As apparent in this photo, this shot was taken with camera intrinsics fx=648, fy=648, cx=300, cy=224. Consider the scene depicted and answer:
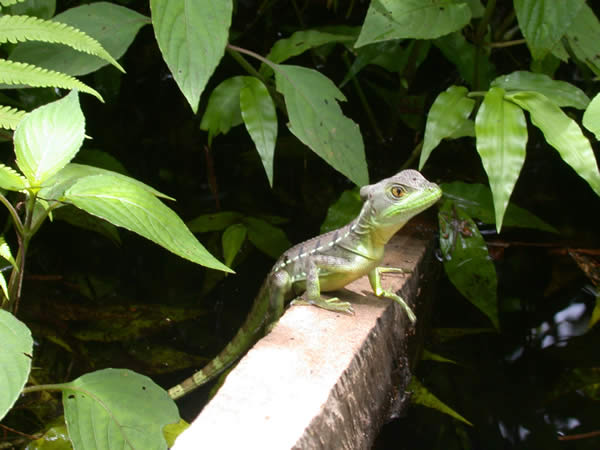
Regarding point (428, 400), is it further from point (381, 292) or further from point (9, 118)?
point (9, 118)

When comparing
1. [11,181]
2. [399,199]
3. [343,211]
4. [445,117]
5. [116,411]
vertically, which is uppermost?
[11,181]

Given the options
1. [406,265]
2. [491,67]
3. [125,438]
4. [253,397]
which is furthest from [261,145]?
[491,67]

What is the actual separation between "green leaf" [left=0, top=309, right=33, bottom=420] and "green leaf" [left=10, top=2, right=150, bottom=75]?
53.6 inches

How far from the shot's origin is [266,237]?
3.62m

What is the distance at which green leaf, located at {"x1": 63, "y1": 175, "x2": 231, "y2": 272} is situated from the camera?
5.73 ft

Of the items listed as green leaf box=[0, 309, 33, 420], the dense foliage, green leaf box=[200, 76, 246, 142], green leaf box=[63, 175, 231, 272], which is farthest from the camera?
green leaf box=[200, 76, 246, 142]

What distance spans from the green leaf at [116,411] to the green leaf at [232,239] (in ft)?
4.37

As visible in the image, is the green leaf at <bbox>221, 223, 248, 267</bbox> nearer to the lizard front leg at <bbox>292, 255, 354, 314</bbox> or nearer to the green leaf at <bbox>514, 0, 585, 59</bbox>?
the lizard front leg at <bbox>292, 255, 354, 314</bbox>

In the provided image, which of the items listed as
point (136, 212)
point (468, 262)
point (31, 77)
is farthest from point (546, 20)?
point (31, 77)

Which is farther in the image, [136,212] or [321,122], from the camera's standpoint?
[321,122]

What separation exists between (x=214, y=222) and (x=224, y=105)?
0.73m

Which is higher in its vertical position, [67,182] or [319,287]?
[67,182]

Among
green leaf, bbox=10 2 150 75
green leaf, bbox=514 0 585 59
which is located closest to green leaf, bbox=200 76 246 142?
green leaf, bbox=10 2 150 75

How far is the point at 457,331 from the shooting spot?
3.50 meters
